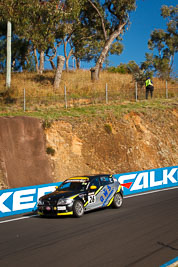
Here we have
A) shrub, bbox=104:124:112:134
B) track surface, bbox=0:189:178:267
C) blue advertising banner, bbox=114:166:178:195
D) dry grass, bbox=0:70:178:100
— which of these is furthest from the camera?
dry grass, bbox=0:70:178:100

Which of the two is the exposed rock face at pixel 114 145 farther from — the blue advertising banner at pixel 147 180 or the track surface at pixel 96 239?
the track surface at pixel 96 239

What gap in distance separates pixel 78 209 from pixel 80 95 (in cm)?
2368

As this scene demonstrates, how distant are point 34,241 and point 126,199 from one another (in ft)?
29.5

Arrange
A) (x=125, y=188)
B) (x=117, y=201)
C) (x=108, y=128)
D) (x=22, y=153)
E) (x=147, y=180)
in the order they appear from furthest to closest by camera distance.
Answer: (x=108, y=128), (x=22, y=153), (x=147, y=180), (x=125, y=188), (x=117, y=201)

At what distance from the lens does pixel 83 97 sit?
34844 millimetres

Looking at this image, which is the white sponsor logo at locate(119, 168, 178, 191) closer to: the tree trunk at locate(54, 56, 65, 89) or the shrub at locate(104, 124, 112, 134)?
the shrub at locate(104, 124, 112, 134)

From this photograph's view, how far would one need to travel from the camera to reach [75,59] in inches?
2466

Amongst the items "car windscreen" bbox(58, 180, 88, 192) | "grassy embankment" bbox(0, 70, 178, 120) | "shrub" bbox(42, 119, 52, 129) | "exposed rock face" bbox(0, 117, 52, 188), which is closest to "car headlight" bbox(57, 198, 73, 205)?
"car windscreen" bbox(58, 180, 88, 192)

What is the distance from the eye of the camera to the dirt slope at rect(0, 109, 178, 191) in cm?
2384

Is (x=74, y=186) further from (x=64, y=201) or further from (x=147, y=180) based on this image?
(x=147, y=180)

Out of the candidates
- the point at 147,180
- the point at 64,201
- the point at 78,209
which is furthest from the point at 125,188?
the point at 64,201

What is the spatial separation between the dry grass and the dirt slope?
205 inches

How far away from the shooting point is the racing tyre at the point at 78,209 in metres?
12.9

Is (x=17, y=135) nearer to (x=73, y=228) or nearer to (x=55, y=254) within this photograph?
(x=73, y=228)
